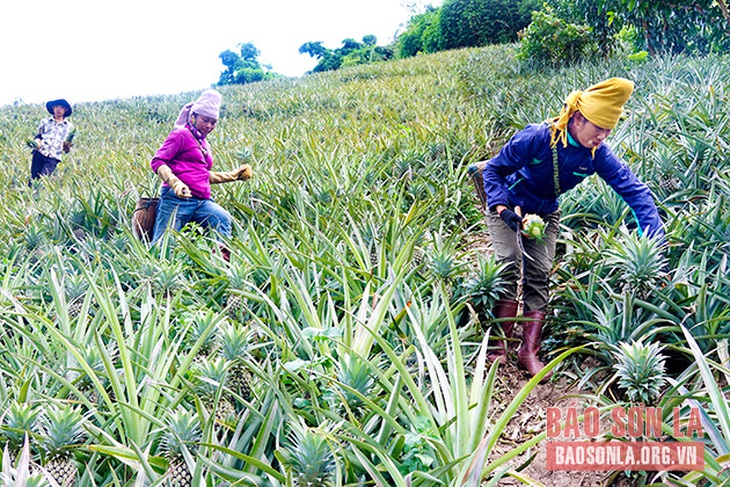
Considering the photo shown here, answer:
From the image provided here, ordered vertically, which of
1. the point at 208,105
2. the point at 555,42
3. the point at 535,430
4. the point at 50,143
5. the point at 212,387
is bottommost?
the point at 535,430

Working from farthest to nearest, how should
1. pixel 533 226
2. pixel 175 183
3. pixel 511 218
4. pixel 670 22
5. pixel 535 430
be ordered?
pixel 670 22, pixel 175 183, pixel 511 218, pixel 533 226, pixel 535 430

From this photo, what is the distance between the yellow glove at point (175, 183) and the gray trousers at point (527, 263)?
2141 millimetres

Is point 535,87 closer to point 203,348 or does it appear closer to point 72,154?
point 203,348

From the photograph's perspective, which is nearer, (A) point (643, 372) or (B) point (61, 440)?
(B) point (61, 440)

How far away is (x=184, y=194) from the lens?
3789 mm

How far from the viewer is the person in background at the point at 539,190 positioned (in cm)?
262

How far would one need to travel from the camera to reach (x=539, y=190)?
9.29 ft

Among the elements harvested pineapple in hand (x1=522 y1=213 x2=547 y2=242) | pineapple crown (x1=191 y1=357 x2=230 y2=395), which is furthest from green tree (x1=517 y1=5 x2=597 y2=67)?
pineapple crown (x1=191 y1=357 x2=230 y2=395)

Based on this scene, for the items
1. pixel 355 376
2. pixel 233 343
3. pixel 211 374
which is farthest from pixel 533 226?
pixel 211 374

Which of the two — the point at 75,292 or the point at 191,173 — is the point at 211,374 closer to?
the point at 75,292

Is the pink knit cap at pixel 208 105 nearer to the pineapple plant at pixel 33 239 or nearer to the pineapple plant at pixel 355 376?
the pineapple plant at pixel 33 239

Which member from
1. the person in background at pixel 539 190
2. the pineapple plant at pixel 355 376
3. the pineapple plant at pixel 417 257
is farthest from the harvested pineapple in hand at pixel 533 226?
the pineapple plant at pixel 355 376

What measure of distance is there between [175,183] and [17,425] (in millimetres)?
2271

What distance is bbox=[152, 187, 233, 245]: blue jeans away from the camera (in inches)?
158
